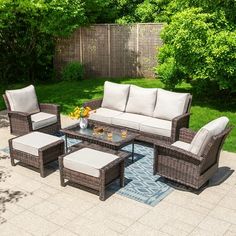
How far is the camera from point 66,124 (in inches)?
436

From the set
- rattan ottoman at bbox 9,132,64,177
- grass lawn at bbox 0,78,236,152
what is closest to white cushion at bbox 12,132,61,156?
rattan ottoman at bbox 9,132,64,177

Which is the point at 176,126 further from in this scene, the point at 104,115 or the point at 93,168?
the point at 93,168

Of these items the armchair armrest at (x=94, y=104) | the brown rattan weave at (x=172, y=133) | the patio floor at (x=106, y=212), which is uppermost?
the armchair armrest at (x=94, y=104)

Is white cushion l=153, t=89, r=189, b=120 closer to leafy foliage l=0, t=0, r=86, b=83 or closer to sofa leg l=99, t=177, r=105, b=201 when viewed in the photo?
sofa leg l=99, t=177, r=105, b=201

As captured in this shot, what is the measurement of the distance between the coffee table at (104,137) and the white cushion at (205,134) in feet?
5.77

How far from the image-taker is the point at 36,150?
7.73 m

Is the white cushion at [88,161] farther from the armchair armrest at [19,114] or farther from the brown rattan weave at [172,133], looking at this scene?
the armchair armrest at [19,114]

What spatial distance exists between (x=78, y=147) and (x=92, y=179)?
1474 millimetres

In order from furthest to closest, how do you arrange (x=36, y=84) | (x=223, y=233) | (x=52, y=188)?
(x=36, y=84) < (x=52, y=188) < (x=223, y=233)

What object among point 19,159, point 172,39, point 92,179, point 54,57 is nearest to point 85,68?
point 54,57

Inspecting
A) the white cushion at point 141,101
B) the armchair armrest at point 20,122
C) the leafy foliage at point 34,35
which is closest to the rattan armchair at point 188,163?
the white cushion at point 141,101

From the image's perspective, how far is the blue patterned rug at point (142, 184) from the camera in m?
6.96

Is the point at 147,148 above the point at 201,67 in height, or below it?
below

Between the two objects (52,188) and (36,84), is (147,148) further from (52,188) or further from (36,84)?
(36,84)
